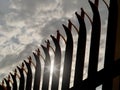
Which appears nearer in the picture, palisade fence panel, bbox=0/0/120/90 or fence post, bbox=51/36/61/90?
palisade fence panel, bbox=0/0/120/90

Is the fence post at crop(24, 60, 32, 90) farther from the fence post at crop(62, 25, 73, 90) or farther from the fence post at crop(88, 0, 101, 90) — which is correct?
the fence post at crop(88, 0, 101, 90)

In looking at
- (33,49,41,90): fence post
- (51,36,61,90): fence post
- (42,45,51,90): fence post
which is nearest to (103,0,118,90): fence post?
(51,36,61,90): fence post

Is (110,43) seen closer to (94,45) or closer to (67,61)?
(94,45)

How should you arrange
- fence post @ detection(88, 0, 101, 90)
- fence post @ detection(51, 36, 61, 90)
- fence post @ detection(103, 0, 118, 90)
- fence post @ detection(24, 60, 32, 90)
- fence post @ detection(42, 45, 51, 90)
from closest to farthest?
fence post @ detection(103, 0, 118, 90)
fence post @ detection(88, 0, 101, 90)
fence post @ detection(51, 36, 61, 90)
fence post @ detection(42, 45, 51, 90)
fence post @ detection(24, 60, 32, 90)

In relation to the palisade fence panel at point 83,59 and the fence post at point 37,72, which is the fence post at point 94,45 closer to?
the palisade fence panel at point 83,59

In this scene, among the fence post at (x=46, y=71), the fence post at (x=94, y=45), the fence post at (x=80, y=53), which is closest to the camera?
the fence post at (x=94, y=45)

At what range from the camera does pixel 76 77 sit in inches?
149

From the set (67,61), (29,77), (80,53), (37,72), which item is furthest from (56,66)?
(29,77)

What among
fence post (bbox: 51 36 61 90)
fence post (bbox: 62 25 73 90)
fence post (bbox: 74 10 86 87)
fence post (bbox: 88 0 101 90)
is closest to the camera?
fence post (bbox: 88 0 101 90)

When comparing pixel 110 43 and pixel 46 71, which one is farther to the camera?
pixel 46 71

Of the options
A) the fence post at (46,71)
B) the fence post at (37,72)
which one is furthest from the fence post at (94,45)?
the fence post at (37,72)

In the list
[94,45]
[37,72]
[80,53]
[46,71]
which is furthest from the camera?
[37,72]

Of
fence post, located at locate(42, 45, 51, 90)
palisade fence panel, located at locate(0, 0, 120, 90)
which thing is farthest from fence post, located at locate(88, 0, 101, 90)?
fence post, located at locate(42, 45, 51, 90)

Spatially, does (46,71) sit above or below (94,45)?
below
